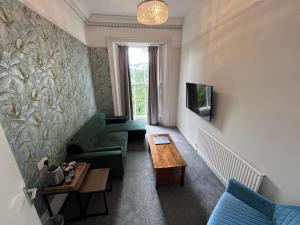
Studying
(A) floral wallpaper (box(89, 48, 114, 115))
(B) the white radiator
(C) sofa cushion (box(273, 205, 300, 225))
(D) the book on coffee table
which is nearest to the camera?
(C) sofa cushion (box(273, 205, 300, 225))

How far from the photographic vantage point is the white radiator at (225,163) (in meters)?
1.67

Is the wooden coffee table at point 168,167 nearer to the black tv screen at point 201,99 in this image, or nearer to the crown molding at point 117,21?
the black tv screen at point 201,99

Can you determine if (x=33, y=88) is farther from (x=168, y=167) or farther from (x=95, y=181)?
(x=168, y=167)

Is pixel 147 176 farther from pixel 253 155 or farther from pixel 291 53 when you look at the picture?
pixel 291 53

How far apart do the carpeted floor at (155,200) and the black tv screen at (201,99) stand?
101 centimetres

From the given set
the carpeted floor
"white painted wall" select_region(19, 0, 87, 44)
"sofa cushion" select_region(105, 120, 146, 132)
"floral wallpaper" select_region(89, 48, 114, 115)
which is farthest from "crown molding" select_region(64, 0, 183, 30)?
the carpeted floor

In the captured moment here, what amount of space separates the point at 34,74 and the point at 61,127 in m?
0.80

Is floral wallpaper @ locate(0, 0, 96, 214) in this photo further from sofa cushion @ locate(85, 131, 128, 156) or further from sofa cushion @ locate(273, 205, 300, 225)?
sofa cushion @ locate(273, 205, 300, 225)

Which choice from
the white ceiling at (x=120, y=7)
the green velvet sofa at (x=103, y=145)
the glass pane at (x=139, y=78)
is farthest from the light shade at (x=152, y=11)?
the glass pane at (x=139, y=78)

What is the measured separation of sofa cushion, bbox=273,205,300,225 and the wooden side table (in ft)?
5.52

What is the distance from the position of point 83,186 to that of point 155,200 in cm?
96

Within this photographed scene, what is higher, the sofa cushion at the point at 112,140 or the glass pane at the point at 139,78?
the glass pane at the point at 139,78

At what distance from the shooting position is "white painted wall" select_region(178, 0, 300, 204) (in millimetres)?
1276

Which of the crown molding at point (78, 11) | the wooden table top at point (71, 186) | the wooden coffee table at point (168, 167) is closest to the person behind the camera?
the wooden table top at point (71, 186)
